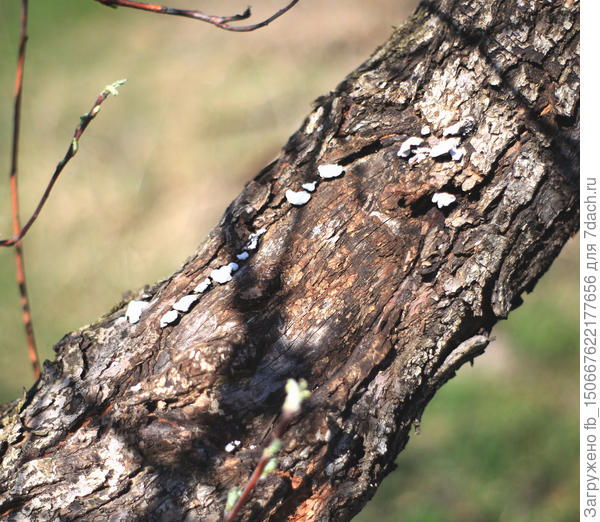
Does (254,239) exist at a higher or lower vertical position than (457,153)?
higher

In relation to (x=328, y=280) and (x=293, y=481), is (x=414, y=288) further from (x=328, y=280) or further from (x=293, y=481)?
(x=293, y=481)

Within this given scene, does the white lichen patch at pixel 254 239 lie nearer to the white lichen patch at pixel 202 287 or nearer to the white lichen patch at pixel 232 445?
the white lichen patch at pixel 202 287

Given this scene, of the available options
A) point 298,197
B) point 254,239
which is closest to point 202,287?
point 254,239

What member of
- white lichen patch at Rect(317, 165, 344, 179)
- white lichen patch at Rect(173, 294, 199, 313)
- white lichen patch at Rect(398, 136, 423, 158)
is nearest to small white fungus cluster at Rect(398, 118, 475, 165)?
white lichen patch at Rect(398, 136, 423, 158)

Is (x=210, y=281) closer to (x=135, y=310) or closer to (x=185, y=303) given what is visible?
(x=185, y=303)

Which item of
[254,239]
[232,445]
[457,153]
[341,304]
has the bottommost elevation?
[232,445]

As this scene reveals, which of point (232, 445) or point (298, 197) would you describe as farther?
point (298, 197)

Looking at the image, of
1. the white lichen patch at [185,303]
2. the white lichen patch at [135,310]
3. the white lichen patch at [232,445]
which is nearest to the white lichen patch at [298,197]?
the white lichen patch at [185,303]

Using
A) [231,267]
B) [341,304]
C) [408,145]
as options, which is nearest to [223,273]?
[231,267]
